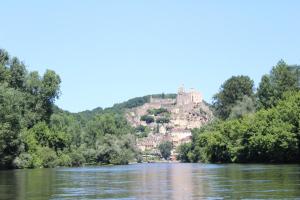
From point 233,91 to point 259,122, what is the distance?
43.0 meters

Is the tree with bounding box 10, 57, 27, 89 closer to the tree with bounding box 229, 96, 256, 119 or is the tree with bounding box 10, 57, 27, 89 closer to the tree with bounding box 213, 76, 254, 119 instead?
the tree with bounding box 229, 96, 256, 119

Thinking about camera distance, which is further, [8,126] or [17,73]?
[17,73]

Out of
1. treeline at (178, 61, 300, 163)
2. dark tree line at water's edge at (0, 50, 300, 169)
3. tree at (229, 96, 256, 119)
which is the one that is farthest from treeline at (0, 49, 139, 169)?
tree at (229, 96, 256, 119)

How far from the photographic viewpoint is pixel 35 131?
4601 inches

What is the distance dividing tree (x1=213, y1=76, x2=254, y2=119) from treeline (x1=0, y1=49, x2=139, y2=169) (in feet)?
85.3

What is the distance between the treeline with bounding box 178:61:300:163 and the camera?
10238 centimetres

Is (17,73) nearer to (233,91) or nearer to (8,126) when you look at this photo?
(8,126)

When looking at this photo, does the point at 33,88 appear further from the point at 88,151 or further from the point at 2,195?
the point at 2,195

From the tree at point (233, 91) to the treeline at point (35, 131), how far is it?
2600 cm

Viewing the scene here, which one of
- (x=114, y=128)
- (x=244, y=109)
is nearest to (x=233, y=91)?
(x=244, y=109)

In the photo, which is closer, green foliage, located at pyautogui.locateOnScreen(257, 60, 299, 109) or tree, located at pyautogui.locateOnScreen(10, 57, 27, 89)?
tree, located at pyautogui.locateOnScreen(10, 57, 27, 89)

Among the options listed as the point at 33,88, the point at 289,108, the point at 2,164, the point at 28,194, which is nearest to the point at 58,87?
the point at 33,88

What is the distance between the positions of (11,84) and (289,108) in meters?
49.0

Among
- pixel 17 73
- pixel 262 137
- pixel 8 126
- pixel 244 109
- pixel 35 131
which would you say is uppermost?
pixel 17 73
